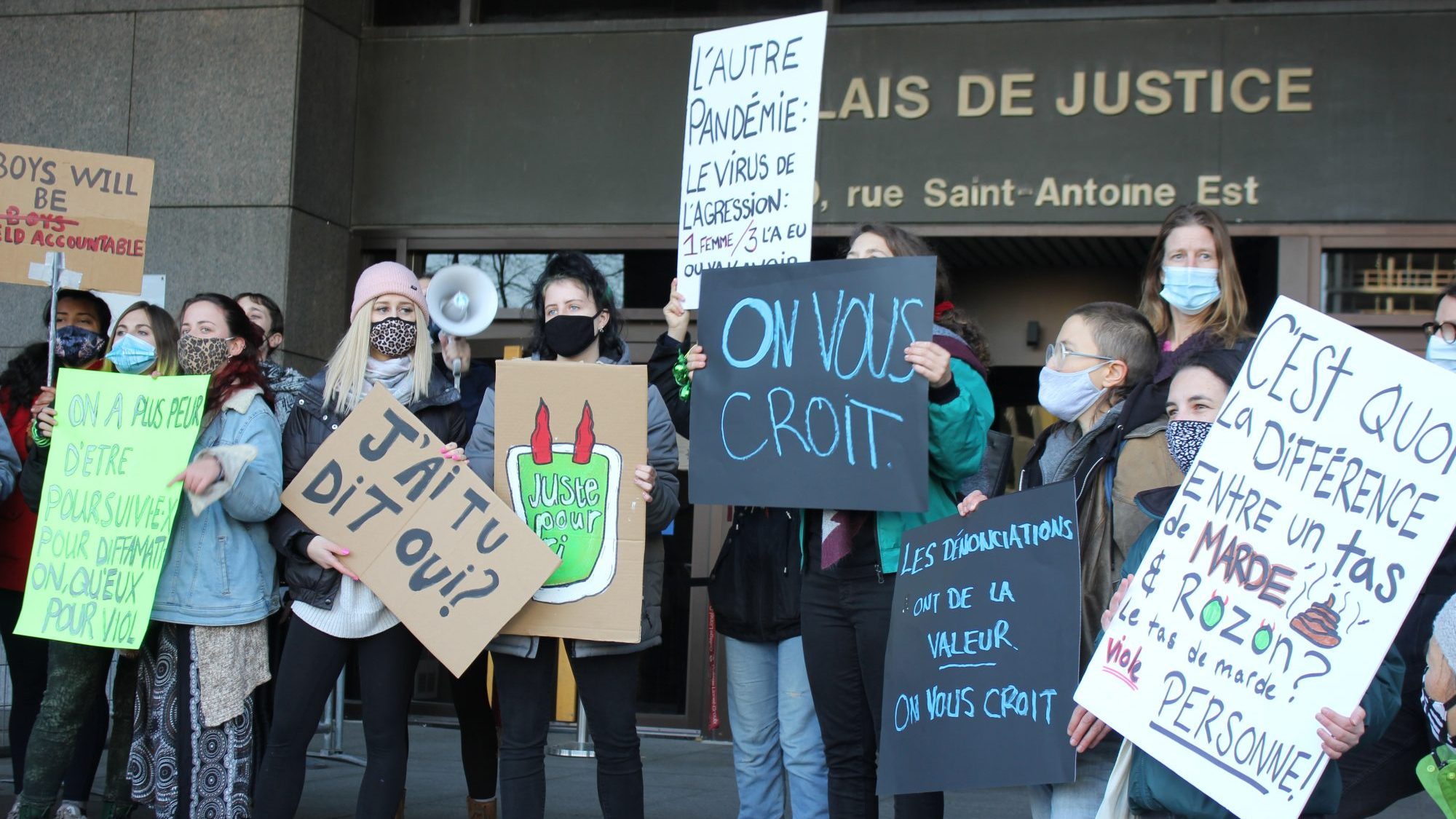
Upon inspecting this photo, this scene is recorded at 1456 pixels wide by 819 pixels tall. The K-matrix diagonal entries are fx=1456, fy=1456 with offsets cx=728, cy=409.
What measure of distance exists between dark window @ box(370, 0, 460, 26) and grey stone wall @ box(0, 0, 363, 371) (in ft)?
0.65

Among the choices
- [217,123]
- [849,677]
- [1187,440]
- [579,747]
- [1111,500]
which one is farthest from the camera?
[217,123]

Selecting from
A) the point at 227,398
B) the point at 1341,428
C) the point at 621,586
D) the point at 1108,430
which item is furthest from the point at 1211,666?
the point at 227,398

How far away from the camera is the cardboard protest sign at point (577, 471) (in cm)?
421

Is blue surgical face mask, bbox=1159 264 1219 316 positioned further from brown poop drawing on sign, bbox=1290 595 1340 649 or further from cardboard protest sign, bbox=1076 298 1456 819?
brown poop drawing on sign, bbox=1290 595 1340 649

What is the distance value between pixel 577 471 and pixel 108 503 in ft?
5.18

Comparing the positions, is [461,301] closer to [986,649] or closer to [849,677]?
[849,677]

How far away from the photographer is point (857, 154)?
25.2 feet

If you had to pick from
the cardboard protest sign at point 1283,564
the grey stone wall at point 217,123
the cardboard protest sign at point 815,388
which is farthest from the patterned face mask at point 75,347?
the cardboard protest sign at point 1283,564

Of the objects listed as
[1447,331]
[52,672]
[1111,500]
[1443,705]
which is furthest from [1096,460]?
[52,672]

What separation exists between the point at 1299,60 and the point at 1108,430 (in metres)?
4.56

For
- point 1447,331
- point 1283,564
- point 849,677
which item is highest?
point 1447,331

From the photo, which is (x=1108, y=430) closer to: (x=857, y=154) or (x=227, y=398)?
(x=227, y=398)

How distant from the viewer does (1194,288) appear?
4148mm

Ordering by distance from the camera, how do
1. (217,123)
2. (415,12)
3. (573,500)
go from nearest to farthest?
(573,500), (217,123), (415,12)
